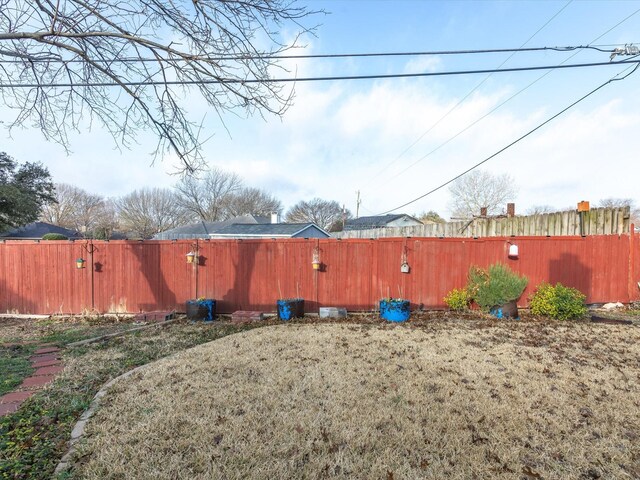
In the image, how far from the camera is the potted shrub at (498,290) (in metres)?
7.02

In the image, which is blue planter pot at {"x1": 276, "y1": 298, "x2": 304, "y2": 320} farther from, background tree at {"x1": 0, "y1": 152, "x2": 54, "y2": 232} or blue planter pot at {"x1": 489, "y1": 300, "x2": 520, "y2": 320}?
background tree at {"x1": 0, "y1": 152, "x2": 54, "y2": 232}

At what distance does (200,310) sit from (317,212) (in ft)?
146

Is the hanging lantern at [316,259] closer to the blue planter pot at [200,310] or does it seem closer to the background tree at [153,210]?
the blue planter pot at [200,310]

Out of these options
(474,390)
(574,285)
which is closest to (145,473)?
(474,390)

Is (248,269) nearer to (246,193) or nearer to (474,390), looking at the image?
(474,390)

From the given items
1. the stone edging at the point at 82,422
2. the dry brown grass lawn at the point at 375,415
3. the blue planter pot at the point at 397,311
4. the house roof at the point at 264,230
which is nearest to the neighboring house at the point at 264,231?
the house roof at the point at 264,230

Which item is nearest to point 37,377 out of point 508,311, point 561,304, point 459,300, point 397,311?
point 397,311

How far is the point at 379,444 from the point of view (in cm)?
252

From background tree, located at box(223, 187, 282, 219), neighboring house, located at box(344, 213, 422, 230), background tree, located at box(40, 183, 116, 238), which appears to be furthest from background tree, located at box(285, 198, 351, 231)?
background tree, located at box(40, 183, 116, 238)

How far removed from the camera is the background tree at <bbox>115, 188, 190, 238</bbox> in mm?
41000

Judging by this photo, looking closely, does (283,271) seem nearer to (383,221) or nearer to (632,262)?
(632,262)

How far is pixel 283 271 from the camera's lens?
317 inches

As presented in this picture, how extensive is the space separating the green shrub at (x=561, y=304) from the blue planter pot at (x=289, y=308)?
476 cm

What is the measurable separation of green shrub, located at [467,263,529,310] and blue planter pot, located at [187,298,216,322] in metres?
5.46
